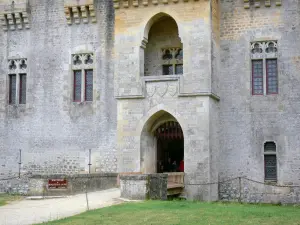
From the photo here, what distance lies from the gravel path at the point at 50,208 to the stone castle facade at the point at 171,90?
4206 mm

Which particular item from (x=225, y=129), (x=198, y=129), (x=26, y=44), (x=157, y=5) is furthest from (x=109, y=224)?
(x=26, y=44)

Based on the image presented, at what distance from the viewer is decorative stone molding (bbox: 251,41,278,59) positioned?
22.1 metres

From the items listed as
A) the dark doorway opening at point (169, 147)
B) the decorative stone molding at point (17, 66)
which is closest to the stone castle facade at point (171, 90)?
the dark doorway opening at point (169, 147)

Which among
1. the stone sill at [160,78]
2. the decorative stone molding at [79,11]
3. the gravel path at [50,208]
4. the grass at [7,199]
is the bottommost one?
the grass at [7,199]

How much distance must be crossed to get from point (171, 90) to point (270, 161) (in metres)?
5.05

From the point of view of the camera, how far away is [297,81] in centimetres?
2152

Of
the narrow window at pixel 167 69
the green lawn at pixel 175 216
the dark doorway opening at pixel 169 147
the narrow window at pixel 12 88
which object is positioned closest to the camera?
the green lawn at pixel 175 216

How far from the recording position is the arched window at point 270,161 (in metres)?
21.6

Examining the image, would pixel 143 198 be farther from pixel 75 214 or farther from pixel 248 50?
pixel 248 50

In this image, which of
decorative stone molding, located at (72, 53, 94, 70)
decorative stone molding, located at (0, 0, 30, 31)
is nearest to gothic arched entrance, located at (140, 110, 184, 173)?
decorative stone molding, located at (72, 53, 94, 70)

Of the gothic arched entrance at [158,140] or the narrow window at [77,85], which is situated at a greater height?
the narrow window at [77,85]

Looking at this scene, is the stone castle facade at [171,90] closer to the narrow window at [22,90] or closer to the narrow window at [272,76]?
the narrow window at [272,76]

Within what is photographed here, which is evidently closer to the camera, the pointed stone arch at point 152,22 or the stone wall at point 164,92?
the stone wall at point 164,92

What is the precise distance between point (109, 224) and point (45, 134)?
44.8ft
